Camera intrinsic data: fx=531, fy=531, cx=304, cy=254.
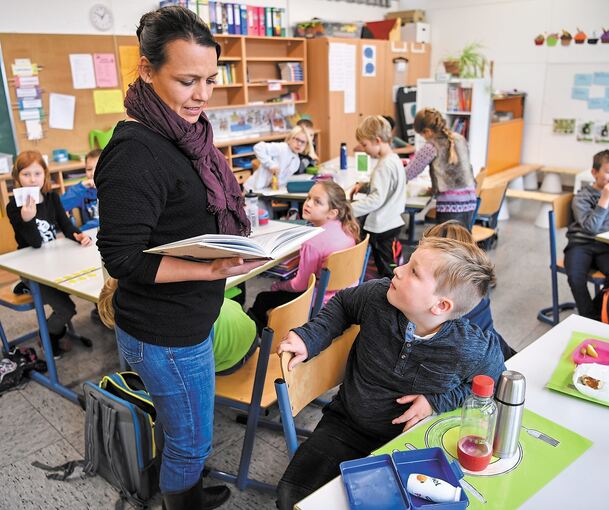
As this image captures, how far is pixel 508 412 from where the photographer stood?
108 centimetres

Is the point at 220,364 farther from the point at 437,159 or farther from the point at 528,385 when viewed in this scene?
the point at 437,159

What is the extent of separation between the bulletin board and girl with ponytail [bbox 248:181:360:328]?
10.7 feet

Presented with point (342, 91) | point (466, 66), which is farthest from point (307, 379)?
point (342, 91)

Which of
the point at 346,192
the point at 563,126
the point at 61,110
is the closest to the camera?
the point at 346,192

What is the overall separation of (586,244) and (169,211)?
8.73 feet

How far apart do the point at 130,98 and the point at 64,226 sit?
6.23ft

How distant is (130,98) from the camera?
1194 mm

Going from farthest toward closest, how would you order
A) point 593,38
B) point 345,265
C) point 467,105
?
point 593,38 → point 467,105 → point 345,265

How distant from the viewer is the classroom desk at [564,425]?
99 cm

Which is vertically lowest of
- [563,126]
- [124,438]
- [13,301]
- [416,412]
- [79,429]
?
[79,429]

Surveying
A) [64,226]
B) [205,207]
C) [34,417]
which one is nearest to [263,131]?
[64,226]

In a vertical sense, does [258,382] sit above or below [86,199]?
below

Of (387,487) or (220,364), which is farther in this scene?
(220,364)

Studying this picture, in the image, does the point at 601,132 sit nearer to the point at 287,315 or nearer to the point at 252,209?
the point at 252,209
